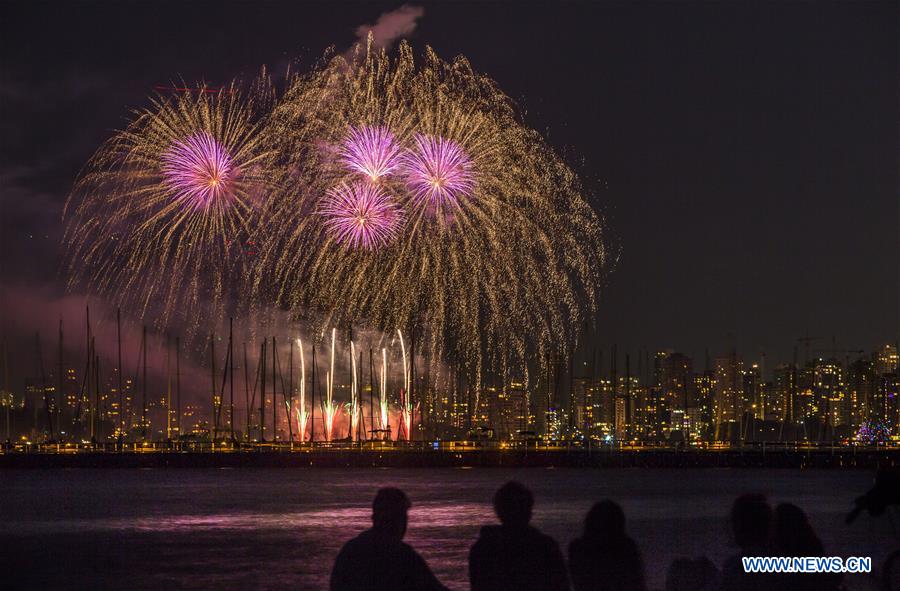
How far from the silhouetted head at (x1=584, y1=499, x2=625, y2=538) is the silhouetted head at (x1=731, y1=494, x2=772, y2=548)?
1.05 metres

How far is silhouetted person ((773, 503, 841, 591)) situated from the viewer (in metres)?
11.7

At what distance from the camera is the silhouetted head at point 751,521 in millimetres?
11297

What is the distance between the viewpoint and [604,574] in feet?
37.2

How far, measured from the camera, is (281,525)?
161 feet

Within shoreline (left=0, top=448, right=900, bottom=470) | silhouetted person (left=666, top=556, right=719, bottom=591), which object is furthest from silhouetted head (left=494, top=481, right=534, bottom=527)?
shoreline (left=0, top=448, right=900, bottom=470)

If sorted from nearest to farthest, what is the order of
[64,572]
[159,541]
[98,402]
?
[64,572] → [159,541] → [98,402]

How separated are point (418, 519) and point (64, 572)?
65.3ft

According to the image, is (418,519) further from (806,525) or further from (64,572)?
(806,525)

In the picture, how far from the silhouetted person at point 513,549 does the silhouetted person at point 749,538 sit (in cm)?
145

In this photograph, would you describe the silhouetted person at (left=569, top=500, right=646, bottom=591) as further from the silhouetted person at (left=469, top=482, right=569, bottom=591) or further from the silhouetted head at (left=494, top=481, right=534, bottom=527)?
the silhouetted head at (left=494, top=481, right=534, bottom=527)

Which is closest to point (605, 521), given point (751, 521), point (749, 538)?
point (751, 521)

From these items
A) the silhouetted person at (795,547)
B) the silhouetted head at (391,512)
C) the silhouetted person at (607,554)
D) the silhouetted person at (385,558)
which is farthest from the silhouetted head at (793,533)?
the silhouetted head at (391,512)

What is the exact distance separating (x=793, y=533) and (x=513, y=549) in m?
2.57

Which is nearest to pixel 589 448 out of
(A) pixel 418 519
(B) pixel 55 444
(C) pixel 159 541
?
(B) pixel 55 444
